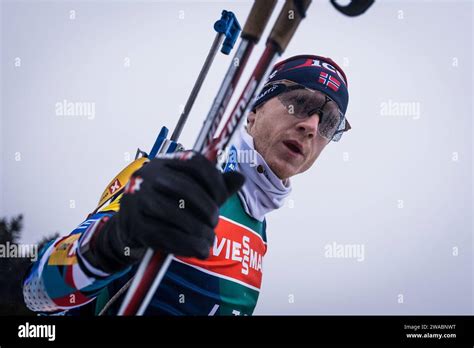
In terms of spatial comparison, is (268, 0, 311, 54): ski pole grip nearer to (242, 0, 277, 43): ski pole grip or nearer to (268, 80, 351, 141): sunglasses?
(242, 0, 277, 43): ski pole grip

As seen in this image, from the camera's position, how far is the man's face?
2422 mm

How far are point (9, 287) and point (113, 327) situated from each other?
583 centimetres

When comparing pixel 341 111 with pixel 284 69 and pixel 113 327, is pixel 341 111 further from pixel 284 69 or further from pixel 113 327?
pixel 113 327

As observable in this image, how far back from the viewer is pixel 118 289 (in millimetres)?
2053

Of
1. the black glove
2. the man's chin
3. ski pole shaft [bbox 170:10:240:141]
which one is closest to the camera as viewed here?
the black glove

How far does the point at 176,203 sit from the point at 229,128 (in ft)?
0.96

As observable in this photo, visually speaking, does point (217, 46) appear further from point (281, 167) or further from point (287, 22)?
point (287, 22)

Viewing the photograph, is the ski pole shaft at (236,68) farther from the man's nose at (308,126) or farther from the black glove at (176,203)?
the man's nose at (308,126)

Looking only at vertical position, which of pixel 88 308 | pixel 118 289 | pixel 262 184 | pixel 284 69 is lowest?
pixel 88 308

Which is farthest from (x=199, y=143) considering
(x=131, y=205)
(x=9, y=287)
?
(x=9, y=287)

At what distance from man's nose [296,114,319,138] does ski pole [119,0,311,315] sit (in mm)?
1168

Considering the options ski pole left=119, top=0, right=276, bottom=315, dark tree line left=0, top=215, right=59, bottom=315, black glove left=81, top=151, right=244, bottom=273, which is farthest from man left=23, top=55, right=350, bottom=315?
dark tree line left=0, top=215, right=59, bottom=315

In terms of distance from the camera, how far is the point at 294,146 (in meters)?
2.44

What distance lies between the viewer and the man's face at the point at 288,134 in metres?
2.42
